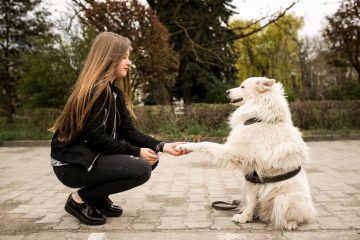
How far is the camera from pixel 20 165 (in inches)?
325

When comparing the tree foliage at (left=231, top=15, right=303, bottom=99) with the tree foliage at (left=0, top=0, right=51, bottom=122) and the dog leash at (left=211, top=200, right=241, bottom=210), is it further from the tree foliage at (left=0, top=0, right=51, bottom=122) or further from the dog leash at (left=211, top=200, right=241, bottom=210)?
the dog leash at (left=211, top=200, right=241, bottom=210)

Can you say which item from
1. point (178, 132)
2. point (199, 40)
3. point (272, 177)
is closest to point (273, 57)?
point (199, 40)

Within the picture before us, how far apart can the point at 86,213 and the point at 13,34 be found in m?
19.1

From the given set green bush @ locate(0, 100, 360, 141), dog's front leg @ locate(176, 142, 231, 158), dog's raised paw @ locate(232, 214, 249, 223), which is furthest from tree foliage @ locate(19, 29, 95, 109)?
dog's raised paw @ locate(232, 214, 249, 223)

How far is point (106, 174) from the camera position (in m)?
3.83

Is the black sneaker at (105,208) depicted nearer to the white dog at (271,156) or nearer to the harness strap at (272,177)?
the white dog at (271,156)

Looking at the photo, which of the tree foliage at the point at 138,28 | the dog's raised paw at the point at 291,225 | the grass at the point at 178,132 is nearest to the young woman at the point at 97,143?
the dog's raised paw at the point at 291,225

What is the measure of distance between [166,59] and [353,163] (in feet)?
31.7

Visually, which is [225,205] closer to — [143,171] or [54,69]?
[143,171]

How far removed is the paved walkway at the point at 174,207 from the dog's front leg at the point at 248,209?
71 millimetres

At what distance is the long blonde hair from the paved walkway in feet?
3.32

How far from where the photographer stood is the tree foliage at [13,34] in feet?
65.3

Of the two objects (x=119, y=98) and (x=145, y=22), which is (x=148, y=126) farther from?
(x=119, y=98)

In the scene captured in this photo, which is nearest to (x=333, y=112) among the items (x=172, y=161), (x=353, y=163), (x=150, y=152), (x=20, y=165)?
(x=353, y=163)
